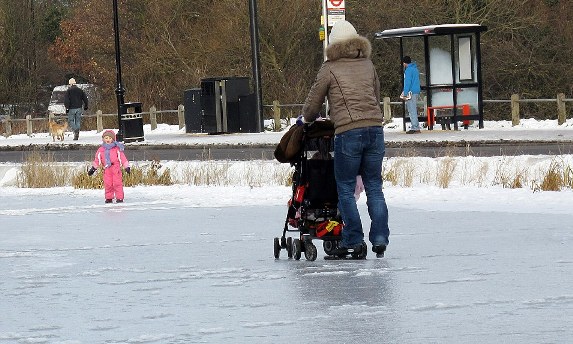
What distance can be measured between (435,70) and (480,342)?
26.8m

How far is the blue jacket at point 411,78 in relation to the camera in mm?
32688

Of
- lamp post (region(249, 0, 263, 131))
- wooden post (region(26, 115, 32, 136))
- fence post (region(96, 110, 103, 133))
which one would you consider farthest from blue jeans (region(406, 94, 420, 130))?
wooden post (region(26, 115, 32, 136))

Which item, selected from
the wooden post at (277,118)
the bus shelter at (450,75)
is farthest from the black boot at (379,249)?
the wooden post at (277,118)

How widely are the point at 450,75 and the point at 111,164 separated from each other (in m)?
17.3

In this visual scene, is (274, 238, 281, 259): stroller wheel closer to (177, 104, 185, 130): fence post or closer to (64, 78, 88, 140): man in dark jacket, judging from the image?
(64, 78, 88, 140): man in dark jacket

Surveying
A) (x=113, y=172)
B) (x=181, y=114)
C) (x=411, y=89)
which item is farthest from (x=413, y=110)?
(x=113, y=172)

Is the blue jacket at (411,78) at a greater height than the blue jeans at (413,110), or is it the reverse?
the blue jacket at (411,78)

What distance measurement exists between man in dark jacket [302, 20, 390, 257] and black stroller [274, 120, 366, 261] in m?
0.23

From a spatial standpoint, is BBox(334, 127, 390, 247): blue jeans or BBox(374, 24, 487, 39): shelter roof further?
BBox(374, 24, 487, 39): shelter roof

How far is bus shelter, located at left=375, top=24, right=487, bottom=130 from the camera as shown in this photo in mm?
33500

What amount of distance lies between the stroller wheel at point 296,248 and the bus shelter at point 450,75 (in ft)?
74.3

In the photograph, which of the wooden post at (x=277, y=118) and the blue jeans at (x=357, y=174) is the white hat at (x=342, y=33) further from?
the wooden post at (x=277, y=118)

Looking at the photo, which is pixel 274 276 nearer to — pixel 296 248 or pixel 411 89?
pixel 296 248

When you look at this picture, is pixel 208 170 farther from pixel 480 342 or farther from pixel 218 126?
pixel 218 126
